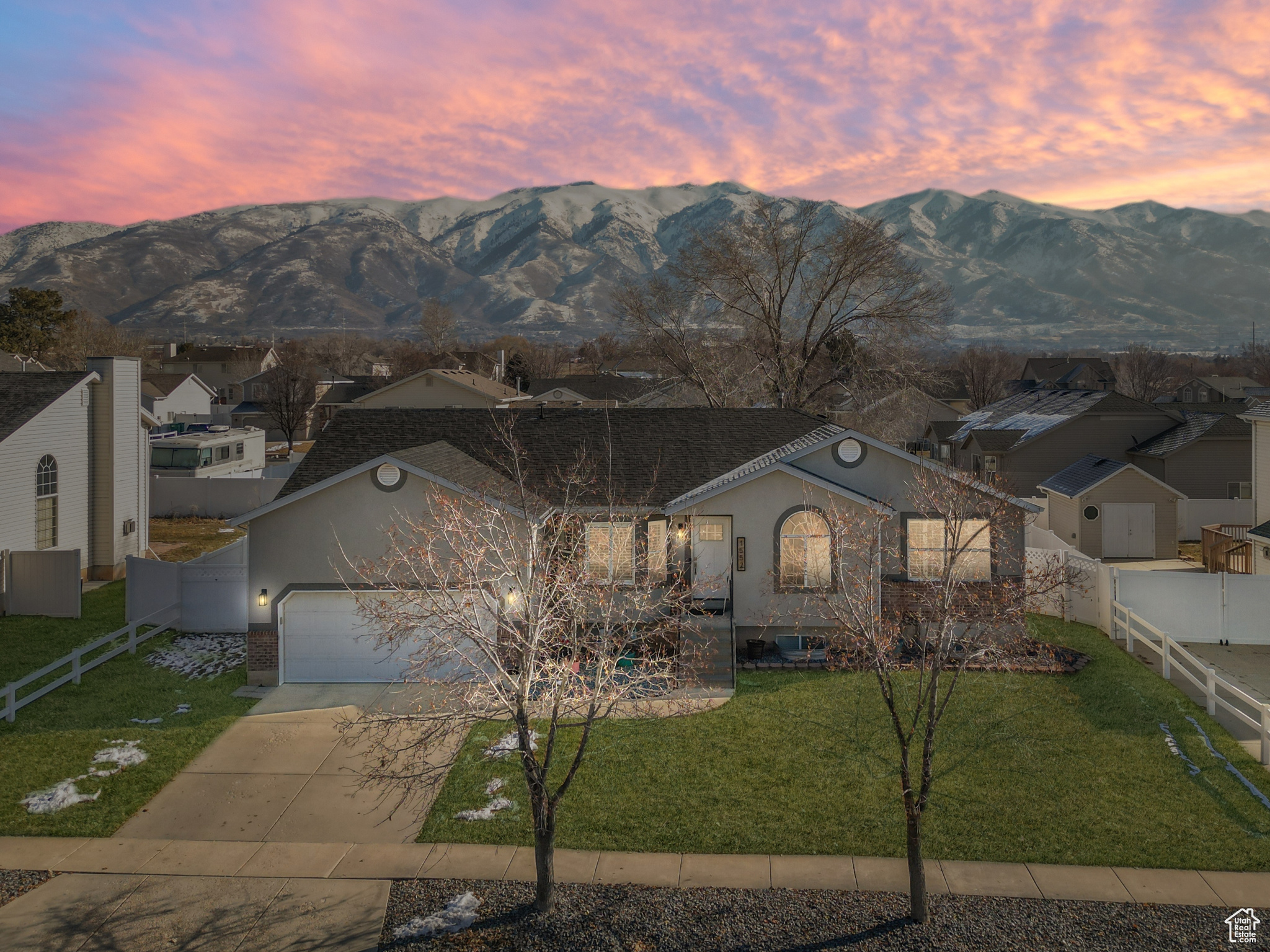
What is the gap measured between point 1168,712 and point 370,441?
17740 mm

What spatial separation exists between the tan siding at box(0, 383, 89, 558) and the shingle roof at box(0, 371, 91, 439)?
162mm

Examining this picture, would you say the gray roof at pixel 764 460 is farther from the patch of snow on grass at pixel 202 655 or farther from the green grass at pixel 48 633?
the green grass at pixel 48 633

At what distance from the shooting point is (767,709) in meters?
15.1

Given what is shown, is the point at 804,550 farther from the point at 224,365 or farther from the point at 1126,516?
the point at 224,365

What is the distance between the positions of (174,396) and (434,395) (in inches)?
1127

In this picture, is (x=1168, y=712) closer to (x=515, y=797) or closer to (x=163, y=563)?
(x=515, y=797)

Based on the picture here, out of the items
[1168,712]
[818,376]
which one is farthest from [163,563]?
[818,376]

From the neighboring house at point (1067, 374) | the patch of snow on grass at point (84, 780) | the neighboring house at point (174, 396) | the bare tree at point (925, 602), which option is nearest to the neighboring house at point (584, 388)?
the neighboring house at point (174, 396)

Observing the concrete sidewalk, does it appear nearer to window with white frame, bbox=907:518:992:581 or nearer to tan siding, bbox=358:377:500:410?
window with white frame, bbox=907:518:992:581

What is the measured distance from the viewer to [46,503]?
24344 millimetres

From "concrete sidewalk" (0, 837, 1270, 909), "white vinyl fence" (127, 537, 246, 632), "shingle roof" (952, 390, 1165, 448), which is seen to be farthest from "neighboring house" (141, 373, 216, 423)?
"concrete sidewalk" (0, 837, 1270, 909)

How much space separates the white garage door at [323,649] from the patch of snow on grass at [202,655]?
1918mm

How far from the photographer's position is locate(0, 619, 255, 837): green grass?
11539 mm

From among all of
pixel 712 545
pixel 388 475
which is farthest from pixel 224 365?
pixel 712 545
